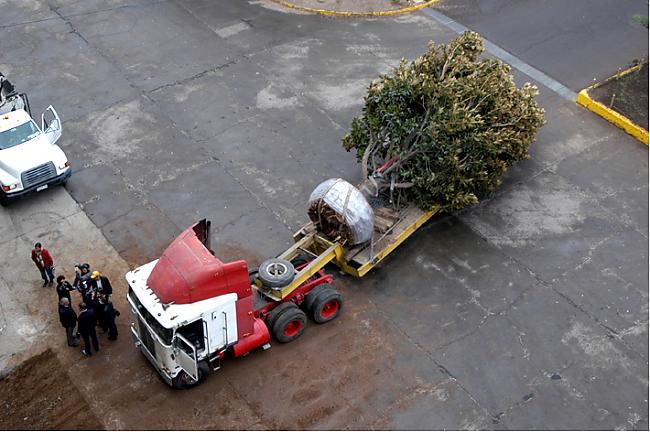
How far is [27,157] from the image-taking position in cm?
1891

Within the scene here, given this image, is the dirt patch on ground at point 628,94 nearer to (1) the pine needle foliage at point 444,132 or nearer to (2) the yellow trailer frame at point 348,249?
(1) the pine needle foliage at point 444,132

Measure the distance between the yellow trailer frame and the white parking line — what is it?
7849 mm

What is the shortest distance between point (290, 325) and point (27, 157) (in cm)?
812

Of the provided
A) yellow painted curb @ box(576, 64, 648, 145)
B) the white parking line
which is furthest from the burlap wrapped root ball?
the white parking line

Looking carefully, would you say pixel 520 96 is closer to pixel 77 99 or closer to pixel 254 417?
pixel 254 417

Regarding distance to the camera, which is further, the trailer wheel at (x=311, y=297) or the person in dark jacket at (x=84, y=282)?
the trailer wheel at (x=311, y=297)

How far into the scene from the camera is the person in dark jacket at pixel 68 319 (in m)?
15.0

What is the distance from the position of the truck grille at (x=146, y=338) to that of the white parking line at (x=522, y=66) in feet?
47.7

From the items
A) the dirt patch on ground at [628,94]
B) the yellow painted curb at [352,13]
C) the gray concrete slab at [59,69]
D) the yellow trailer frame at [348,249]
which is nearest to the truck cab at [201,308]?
the yellow trailer frame at [348,249]

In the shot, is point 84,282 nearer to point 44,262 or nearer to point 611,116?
point 44,262

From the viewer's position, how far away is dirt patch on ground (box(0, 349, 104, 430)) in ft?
47.0

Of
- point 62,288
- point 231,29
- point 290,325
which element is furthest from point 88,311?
point 231,29

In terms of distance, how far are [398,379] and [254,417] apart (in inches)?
113

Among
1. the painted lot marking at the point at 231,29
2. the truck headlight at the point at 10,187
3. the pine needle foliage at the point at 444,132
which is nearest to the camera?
the pine needle foliage at the point at 444,132
